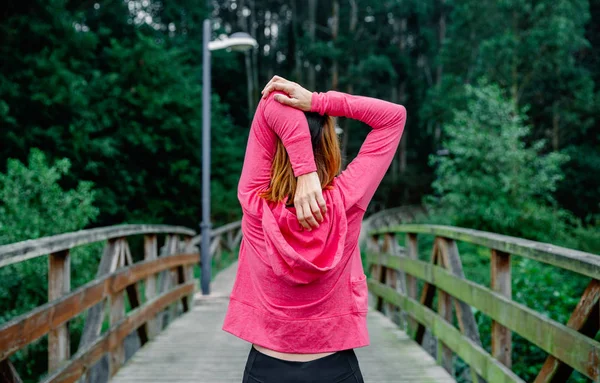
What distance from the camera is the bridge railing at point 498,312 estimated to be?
2453 mm

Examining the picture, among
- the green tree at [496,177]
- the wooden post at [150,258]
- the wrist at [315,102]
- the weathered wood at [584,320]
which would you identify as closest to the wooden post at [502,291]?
the weathered wood at [584,320]

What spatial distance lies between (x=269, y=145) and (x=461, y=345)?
9.25 feet

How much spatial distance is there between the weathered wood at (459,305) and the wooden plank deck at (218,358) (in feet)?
1.56

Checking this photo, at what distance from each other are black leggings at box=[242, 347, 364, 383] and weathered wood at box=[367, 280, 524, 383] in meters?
1.63

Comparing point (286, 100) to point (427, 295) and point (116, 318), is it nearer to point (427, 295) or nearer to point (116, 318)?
point (116, 318)

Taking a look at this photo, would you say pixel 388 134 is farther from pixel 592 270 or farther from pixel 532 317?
pixel 532 317

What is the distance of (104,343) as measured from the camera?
403cm

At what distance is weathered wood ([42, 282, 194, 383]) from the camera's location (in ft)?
10.8

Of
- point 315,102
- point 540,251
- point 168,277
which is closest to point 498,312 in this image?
point 540,251

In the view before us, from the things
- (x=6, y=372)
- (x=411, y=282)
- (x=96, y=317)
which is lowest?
(x=411, y=282)

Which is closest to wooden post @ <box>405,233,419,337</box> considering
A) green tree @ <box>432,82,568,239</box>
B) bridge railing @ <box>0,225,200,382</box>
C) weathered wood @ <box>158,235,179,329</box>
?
bridge railing @ <box>0,225,200,382</box>

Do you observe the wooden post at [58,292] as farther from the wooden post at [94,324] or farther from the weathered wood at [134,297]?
the weathered wood at [134,297]

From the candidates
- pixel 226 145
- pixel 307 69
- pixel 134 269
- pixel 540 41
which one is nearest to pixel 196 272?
pixel 226 145

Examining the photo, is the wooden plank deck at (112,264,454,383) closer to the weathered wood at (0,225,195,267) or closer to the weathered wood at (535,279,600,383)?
the weathered wood at (0,225,195,267)
